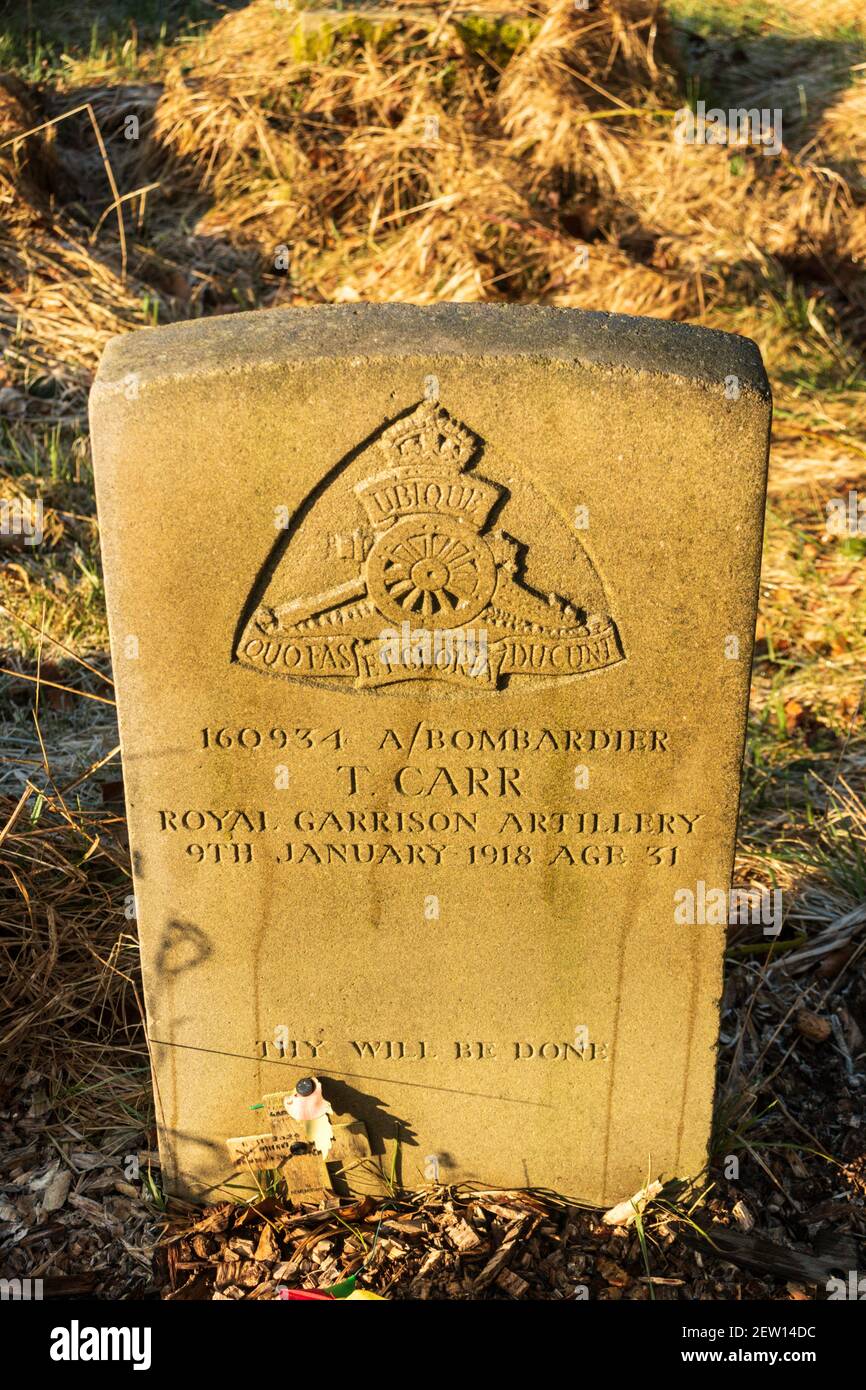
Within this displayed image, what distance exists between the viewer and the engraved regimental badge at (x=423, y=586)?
236 cm

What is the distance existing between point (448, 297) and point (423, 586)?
16.0ft

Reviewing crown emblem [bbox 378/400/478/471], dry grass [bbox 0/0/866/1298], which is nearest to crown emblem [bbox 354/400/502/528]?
crown emblem [bbox 378/400/478/471]

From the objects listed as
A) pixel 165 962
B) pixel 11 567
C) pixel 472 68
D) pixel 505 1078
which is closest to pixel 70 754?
pixel 11 567

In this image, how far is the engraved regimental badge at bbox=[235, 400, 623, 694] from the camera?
7.73ft

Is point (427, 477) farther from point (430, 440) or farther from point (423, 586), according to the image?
point (423, 586)

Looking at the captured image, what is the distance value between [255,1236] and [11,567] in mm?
3108

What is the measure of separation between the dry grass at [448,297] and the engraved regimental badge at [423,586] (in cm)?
132

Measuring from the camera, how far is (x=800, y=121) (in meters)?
8.49

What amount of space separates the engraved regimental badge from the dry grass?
1.32 meters

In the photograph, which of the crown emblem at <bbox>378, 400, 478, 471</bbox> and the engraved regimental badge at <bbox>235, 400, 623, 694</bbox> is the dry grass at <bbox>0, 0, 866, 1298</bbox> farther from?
the crown emblem at <bbox>378, 400, 478, 471</bbox>

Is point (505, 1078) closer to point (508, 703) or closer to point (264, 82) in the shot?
point (508, 703)

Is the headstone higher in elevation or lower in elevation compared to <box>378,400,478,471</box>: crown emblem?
lower

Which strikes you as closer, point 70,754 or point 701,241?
point 70,754

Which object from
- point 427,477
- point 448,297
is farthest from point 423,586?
point 448,297
